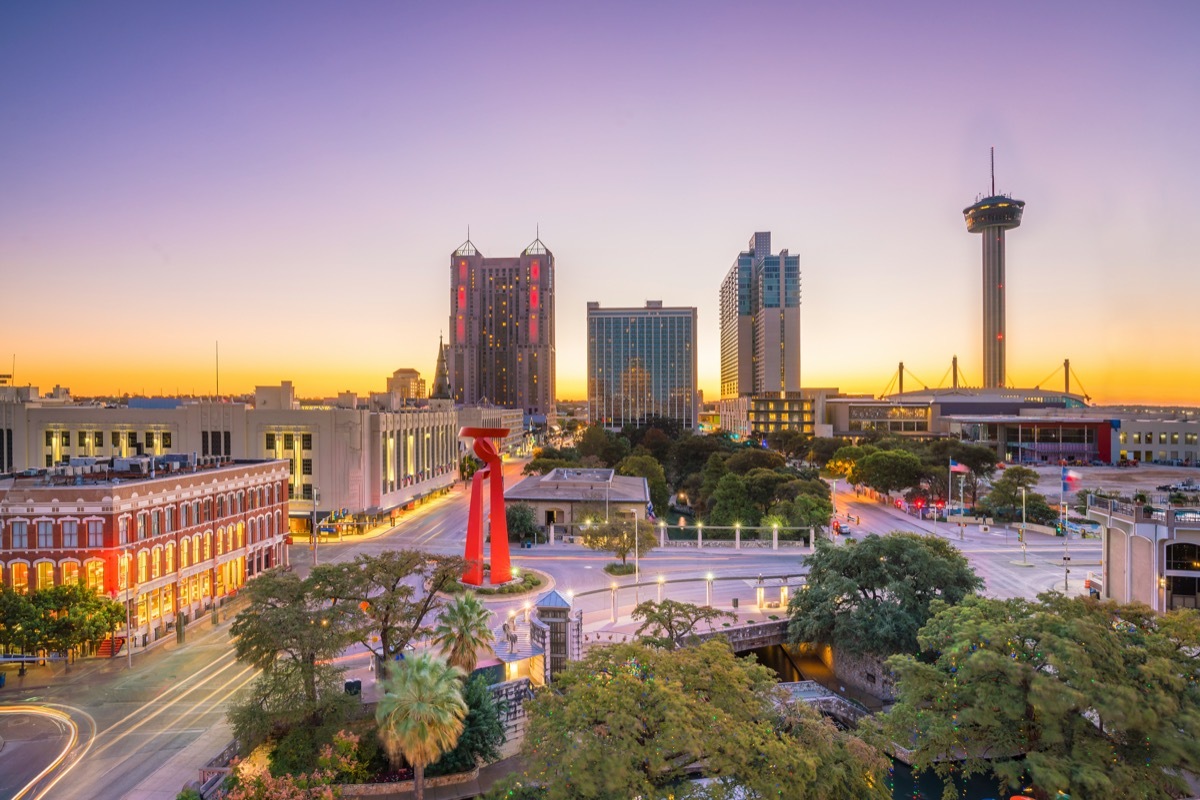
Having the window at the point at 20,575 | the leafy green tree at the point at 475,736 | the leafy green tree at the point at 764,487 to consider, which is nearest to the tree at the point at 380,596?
the leafy green tree at the point at 475,736

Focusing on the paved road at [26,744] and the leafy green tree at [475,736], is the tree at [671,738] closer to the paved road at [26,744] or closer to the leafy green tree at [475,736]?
the leafy green tree at [475,736]

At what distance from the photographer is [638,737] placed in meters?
19.6

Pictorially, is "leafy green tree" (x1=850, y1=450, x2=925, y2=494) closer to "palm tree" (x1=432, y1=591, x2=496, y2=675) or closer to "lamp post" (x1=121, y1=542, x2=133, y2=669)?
"palm tree" (x1=432, y1=591, x2=496, y2=675)

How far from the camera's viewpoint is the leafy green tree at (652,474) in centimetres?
8306

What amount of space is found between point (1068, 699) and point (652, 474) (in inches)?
2840

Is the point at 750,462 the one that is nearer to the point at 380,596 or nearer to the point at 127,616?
the point at 380,596

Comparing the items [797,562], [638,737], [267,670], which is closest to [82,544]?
[267,670]

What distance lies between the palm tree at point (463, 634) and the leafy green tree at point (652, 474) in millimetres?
53653

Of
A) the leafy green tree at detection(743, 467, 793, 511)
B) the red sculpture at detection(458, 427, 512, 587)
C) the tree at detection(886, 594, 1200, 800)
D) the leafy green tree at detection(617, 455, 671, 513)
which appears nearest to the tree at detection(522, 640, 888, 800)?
the tree at detection(886, 594, 1200, 800)

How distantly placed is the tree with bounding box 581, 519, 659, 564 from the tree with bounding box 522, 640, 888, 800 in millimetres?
31575

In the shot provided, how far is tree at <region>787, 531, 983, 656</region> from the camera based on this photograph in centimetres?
3459

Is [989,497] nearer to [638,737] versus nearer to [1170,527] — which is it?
[1170,527]

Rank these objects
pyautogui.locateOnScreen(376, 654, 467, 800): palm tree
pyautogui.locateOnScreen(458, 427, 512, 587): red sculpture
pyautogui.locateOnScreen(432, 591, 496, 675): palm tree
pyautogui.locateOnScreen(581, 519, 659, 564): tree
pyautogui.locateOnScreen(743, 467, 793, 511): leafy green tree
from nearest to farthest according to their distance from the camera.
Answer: pyautogui.locateOnScreen(376, 654, 467, 800): palm tree → pyautogui.locateOnScreen(432, 591, 496, 675): palm tree → pyautogui.locateOnScreen(458, 427, 512, 587): red sculpture → pyautogui.locateOnScreen(581, 519, 659, 564): tree → pyautogui.locateOnScreen(743, 467, 793, 511): leafy green tree

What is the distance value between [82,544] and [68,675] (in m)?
7.20
